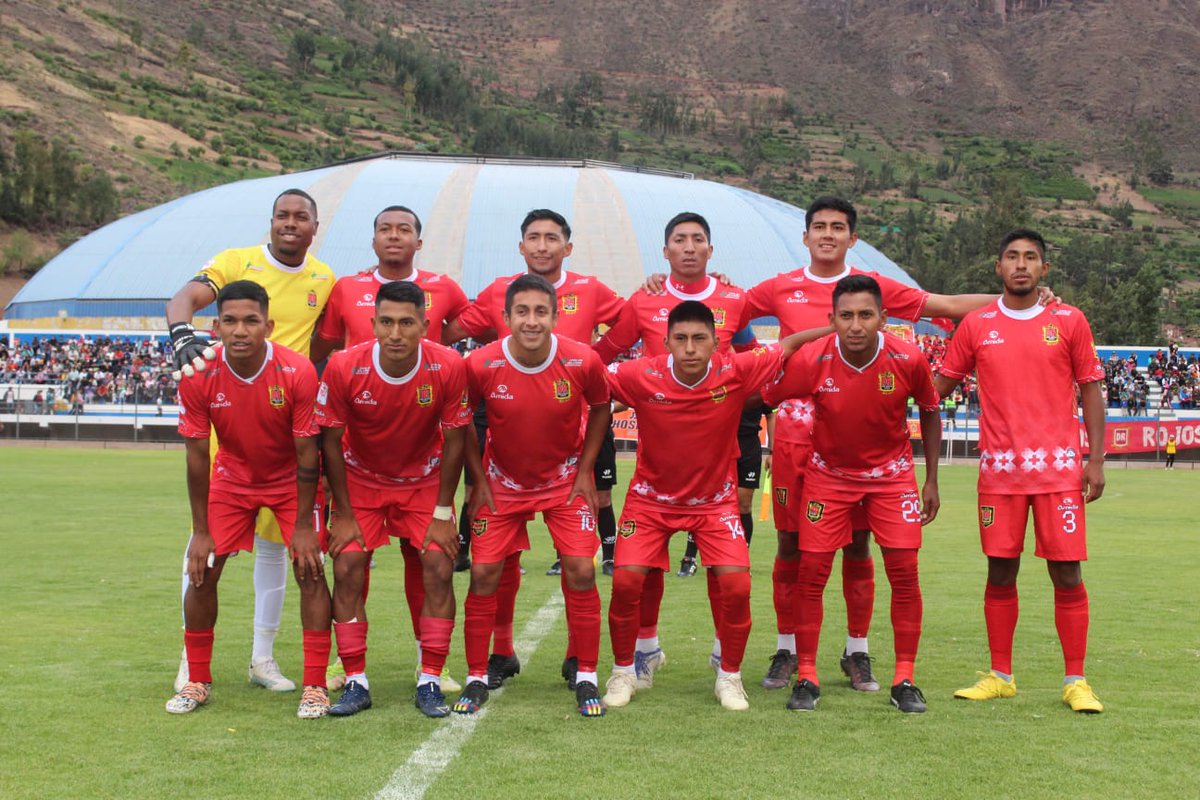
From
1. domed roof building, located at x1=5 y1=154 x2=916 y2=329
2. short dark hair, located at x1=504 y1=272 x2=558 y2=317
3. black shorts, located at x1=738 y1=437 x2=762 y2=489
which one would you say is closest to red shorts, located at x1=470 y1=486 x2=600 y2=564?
short dark hair, located at x1=504 y1=272 x2=558 y2=317

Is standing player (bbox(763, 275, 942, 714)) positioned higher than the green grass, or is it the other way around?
standing player (bbox(763, 275, 942, 714))

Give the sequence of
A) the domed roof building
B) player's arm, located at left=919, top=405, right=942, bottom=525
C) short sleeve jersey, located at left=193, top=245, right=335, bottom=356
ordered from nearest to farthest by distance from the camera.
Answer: player's arm, located at left=919, top=405, right=942, bottom=525
short sleeve jersey, located at left=193, top=245, right=335, bottom=356
the domed roof building

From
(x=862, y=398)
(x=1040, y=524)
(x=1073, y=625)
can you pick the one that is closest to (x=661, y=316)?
(x=862, y=398)

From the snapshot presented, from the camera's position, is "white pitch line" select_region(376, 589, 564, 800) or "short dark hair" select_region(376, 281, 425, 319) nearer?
"white pitch line" select_region(376, 589, 564, 800)

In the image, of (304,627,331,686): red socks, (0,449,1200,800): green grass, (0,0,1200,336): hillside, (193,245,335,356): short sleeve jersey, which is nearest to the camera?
(0,449,1200,800): green grass

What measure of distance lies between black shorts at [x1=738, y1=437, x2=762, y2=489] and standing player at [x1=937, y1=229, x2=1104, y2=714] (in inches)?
87.7

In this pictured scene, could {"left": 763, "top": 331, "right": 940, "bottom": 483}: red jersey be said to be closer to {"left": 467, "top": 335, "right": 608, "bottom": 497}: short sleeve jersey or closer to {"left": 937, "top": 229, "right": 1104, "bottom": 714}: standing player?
{"left": 937, "top": 229, "right": 1104, "bottom": 714}: standing player

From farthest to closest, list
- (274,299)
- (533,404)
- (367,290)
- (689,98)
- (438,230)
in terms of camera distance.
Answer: (689,98), (438,230), (367,290), (274,299), (533,404)

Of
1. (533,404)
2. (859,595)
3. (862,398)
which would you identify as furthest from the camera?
(859,595)

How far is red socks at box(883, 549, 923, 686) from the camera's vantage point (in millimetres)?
6250

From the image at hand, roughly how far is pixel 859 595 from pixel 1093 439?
4.92 feet

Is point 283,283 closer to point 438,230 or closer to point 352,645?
point 352,645

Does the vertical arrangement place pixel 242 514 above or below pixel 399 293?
below

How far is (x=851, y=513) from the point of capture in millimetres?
6512
